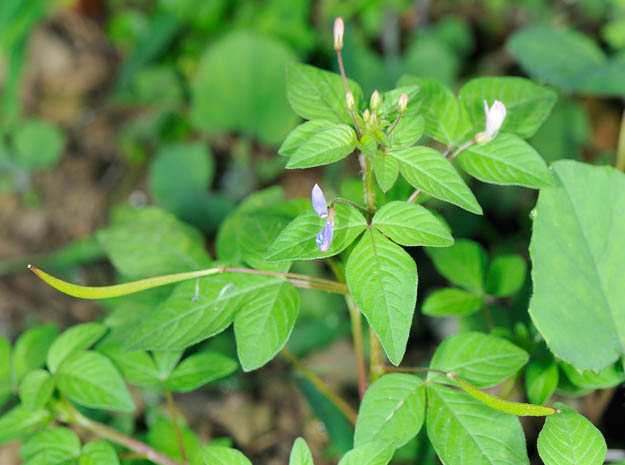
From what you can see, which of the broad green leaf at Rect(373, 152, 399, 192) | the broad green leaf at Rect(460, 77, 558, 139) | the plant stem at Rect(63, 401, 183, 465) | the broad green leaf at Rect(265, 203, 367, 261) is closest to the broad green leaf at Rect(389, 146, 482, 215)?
the broad green leaf at Rect(373, 152, 399, 192)

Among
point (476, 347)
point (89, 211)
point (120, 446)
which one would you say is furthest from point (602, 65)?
point (89, 211)

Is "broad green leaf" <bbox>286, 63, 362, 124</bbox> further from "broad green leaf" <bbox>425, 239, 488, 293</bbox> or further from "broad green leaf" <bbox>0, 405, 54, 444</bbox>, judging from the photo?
"broad green leaf" <bbox>0, 405, 54, 444</bbox>

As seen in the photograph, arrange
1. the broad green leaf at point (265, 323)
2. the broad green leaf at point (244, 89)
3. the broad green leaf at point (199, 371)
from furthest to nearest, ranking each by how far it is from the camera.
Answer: the broad green leaf at point (244, 89), the broad green leaf at point (199, 371), the broad green leaf at point (265, 323)

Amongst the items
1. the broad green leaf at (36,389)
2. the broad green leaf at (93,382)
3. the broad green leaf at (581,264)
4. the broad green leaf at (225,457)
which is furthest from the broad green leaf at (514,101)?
the broad green leaf at (36,389)

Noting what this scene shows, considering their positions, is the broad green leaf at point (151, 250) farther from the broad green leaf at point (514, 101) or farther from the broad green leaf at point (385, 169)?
the broad green leaf at point (514, 101)

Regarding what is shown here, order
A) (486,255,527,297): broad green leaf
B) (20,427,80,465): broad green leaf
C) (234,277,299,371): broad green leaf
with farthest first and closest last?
(486,255,527,297): broad green leaf, (20,427,80,465): broad green leaf, (234,277,299,371): broad green leaf

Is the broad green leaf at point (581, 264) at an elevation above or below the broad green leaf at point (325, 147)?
below

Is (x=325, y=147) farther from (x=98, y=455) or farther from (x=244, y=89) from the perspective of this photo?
(x=244, y=89)
